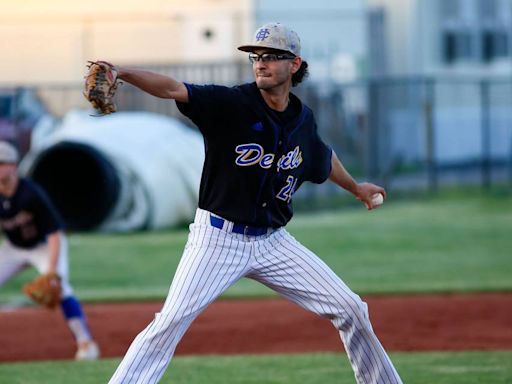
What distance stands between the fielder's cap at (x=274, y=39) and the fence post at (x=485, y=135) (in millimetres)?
18319

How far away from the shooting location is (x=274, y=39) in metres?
6.16

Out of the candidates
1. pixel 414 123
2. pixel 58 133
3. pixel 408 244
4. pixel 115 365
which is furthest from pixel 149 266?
pixel 414 123

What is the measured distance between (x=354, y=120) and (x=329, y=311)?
56.6ft

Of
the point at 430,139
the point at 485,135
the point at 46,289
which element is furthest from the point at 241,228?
the point at 485,135

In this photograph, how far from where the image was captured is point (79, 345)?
9602 millimetres

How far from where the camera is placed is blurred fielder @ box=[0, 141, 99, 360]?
9.52 metres

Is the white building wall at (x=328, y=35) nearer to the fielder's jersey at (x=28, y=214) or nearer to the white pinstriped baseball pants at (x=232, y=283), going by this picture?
the fielder's jersey at (x=28, y=214)

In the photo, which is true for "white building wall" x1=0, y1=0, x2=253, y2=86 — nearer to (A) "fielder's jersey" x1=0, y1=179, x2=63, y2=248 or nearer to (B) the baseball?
(A) "fielder's jersey" x1=0, y1=179, x2=63, y2=248

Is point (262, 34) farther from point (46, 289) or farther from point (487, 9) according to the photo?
point (487, 9)

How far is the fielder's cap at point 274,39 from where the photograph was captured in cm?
613

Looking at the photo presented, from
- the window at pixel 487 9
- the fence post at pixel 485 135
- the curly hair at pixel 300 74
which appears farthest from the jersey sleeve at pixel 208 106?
the window at pixel 487 9

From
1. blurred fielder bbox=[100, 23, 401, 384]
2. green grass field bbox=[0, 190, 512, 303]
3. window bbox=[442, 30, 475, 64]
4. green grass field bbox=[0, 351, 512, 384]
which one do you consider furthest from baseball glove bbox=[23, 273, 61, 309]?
window bbox=[442, 30, 475, 64]

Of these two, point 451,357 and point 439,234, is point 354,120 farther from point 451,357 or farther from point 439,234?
point 451,357

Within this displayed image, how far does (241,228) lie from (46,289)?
3695 millimetres
